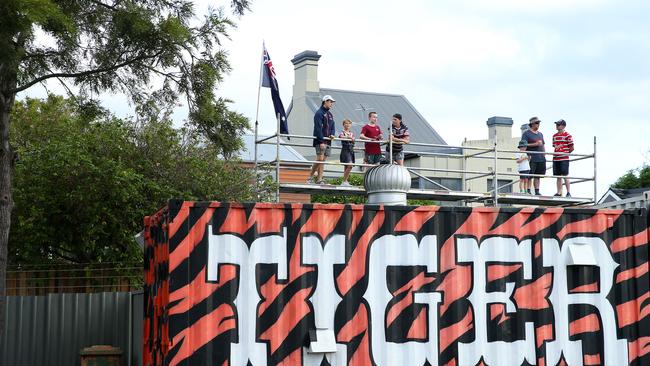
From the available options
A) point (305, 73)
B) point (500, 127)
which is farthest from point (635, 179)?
point (305, 73)

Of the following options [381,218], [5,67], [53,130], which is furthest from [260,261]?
[53,130]

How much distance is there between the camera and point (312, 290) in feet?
31.6

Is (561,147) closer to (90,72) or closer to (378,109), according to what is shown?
(90,72)

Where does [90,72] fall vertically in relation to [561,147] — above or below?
above

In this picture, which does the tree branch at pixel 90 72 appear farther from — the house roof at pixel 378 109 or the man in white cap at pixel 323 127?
the house roof at pixel 378 109

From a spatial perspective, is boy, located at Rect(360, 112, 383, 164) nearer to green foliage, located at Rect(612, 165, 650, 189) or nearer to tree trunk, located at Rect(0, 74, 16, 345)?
tree trunk, located at Rect(0, 74, 16, 345)

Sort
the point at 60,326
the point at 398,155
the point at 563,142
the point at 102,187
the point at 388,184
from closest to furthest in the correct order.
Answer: the point at 388,184, the point at 60,326, the point at 398,155, the point at 563,142, the point at 102,187

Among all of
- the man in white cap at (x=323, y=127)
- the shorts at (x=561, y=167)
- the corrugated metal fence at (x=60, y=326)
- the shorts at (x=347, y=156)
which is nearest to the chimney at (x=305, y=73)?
the shorts at (x=561, y=167)

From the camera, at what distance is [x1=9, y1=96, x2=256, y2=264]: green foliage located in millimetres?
19719

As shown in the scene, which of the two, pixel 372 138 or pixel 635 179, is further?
pixel 635 179

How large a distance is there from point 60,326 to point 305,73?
3861 centimetres

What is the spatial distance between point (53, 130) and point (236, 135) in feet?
40.0

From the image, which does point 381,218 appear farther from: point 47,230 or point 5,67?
point 47,230

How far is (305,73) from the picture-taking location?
174ft
